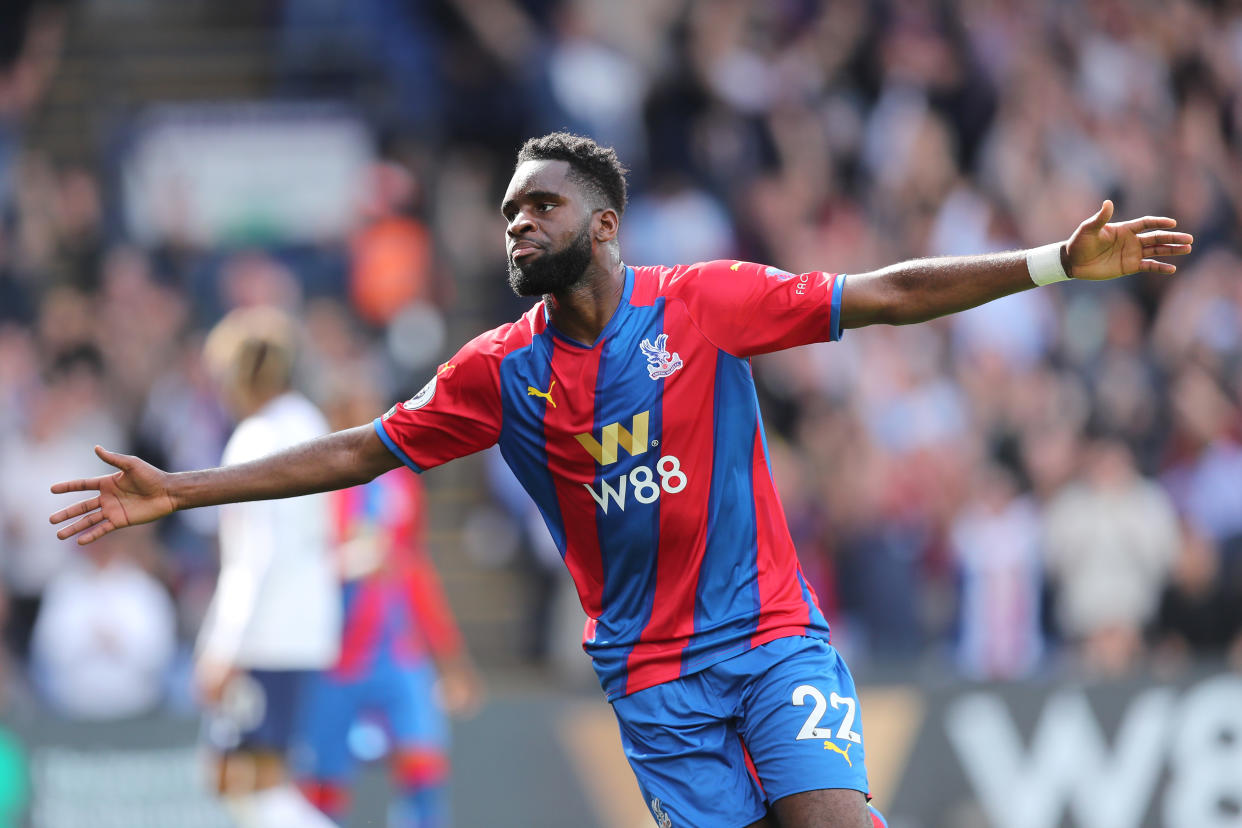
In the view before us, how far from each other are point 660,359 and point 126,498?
1.70m

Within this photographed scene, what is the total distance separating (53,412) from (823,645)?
8207 mm

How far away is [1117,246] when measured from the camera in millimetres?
4758

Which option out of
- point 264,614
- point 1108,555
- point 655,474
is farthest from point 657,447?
point 1108,555

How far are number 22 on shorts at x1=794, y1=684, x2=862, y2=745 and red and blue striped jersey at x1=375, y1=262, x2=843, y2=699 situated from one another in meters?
0.21

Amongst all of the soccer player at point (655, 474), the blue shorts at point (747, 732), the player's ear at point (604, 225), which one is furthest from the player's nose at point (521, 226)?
the blue shorts at point (747, 732)

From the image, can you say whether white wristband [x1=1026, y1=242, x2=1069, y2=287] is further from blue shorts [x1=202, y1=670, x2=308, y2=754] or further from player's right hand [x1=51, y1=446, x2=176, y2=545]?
blue shorts [x1=202, y1=670, x2=308, y2=754]

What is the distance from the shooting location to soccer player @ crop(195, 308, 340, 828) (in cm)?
781

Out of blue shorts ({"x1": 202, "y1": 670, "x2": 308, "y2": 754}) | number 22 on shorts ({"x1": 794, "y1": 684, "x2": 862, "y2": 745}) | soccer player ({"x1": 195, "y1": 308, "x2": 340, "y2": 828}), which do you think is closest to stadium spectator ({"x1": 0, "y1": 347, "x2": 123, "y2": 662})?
soccer player ({"x1": 195, "y1": 308, "x2": 340, "y2": 828})

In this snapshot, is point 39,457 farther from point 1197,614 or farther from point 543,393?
point 1197,614

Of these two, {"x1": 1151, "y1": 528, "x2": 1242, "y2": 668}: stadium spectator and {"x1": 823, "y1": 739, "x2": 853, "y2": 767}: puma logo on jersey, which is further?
{"x1": 1151, "y1": 528, "x2": 1242, "y2": 668}: stadium spectator

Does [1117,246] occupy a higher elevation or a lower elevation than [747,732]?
higher

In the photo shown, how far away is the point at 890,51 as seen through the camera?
14930mm

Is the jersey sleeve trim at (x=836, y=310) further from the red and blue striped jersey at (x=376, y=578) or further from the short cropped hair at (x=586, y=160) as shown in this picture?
the red and blue striped jersey at (x=376, y=578)

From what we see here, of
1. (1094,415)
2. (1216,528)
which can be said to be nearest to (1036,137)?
(1094,415)
